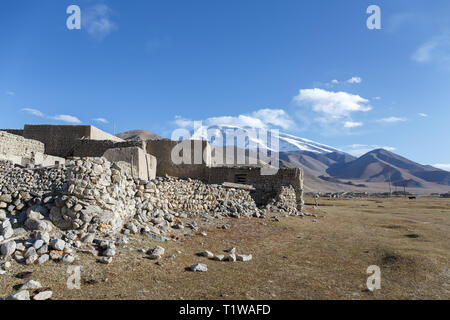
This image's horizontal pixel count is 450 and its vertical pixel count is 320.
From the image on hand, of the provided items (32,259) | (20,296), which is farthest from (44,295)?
(32,259)

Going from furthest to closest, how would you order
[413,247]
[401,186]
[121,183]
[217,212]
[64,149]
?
[401,186] < [64,149] < [217,212] < [413,247] < [121,183]

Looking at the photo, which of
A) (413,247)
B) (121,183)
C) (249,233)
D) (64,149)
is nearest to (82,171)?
(121,183)

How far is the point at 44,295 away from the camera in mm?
4023

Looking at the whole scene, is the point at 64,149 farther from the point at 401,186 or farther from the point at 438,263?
the point at 401,186

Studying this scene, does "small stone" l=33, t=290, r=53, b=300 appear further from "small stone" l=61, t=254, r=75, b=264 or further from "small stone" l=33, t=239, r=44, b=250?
"small stone" l=33, t=239, r=44, b=250

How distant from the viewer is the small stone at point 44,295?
3953mm

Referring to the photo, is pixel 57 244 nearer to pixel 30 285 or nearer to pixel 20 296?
pixel 30 285

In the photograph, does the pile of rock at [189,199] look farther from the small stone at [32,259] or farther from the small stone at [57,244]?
the small stone at [32,259]

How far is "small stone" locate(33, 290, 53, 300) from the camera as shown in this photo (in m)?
3.95

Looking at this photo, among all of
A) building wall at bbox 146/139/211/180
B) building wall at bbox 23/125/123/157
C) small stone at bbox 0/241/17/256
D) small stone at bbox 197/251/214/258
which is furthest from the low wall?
building wall at bbox 23/125/123/157

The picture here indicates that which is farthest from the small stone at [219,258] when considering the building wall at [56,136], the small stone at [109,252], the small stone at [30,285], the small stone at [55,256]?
the building wall at [56,136]

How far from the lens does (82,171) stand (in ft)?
23.1

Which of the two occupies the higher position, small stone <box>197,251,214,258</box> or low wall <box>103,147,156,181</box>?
low wall <box>103,147,156,181</box>

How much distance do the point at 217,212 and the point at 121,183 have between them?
4.92 meters
